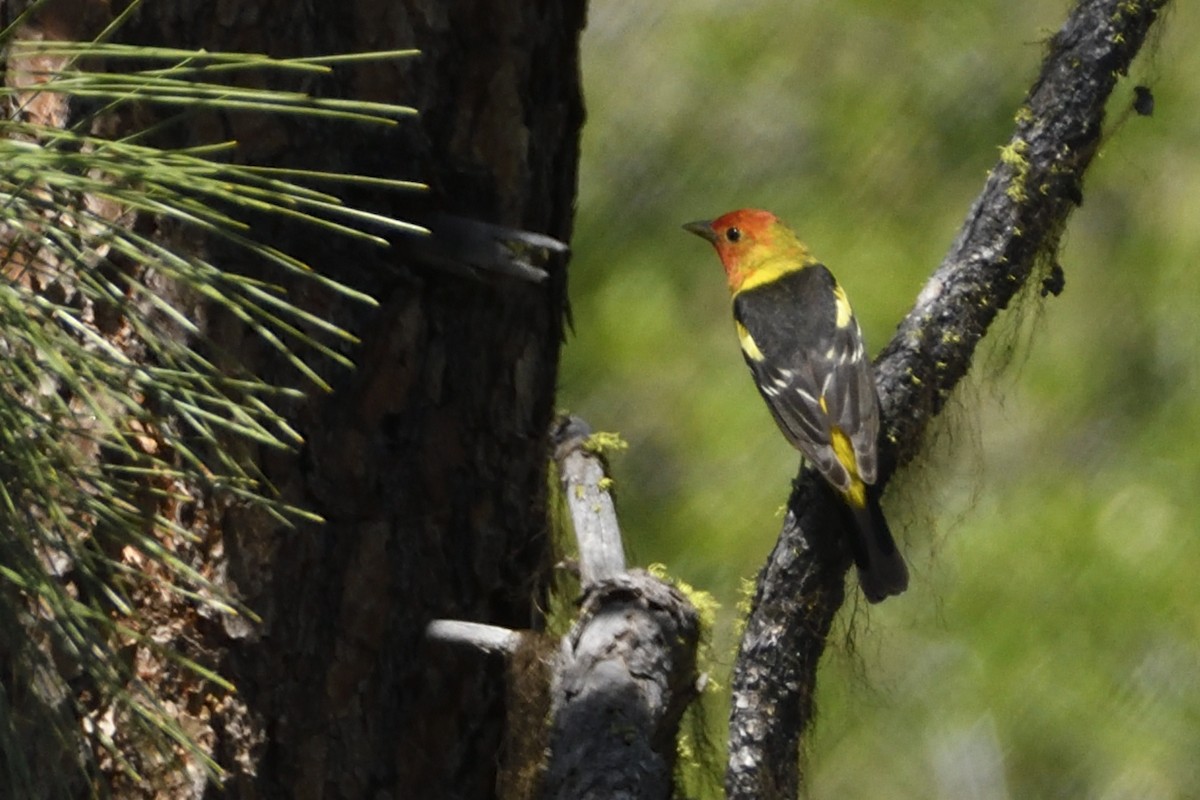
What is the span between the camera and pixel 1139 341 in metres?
4.12

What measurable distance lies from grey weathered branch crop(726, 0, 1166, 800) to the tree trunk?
291 millimetres

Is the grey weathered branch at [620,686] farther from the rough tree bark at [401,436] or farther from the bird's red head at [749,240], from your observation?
the bird's red head at [749,240]

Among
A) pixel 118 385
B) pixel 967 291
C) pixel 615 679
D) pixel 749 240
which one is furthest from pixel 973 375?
pixel 118 385

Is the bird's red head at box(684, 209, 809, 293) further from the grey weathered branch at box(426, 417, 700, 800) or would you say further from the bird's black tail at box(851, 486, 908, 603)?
the grey weathered branch at box(426, 417, 700, 800)

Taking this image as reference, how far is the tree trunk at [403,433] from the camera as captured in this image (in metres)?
1.61

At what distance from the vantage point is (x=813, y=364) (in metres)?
2.97

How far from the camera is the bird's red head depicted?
3.41 m

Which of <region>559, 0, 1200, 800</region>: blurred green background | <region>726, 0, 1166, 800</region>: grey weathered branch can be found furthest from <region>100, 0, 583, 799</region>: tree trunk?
<region>559, 0, 1200, 800</region>: blurred green background

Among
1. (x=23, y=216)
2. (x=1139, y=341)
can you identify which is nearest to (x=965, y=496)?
(x=1139, y=341)

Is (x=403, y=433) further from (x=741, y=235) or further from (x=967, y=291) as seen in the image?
(x=741, y=235)

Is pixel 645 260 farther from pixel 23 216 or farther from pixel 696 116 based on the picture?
pixel 23 216

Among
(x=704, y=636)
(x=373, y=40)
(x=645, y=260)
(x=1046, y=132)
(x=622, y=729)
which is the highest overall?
(x=645, y=260)

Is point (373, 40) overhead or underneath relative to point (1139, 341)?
underneath

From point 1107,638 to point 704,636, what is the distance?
2.22 m
